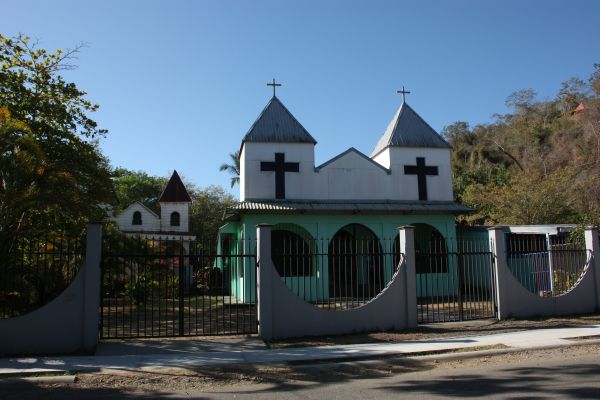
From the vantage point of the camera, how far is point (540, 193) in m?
24.8

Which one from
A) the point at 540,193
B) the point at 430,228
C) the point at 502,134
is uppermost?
the point at 502,134

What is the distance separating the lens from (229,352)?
927 centimetres

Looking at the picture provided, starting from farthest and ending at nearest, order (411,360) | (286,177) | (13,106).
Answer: (286,177) < (13,106) < (411,360)

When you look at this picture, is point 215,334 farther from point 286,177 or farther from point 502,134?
point 502,134

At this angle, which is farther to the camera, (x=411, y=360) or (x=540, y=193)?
(x=540, y=193)

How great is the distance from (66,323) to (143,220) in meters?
24.9

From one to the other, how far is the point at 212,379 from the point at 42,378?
2.52m

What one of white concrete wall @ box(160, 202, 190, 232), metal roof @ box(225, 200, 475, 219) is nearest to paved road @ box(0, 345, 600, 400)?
metal roof @ box(225, 200, 475, 219)

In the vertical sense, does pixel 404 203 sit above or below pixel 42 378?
above

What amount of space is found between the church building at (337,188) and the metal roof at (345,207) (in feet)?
0.12

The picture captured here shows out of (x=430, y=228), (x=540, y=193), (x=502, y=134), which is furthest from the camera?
(x=502, y=134)

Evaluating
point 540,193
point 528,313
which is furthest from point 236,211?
point 540,193

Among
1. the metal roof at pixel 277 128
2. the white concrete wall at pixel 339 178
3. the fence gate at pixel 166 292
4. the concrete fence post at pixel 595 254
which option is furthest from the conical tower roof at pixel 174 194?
the concrete fence post at pixel 595 254

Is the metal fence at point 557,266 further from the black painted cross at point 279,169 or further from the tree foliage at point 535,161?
the black painted cross at point 279,169
